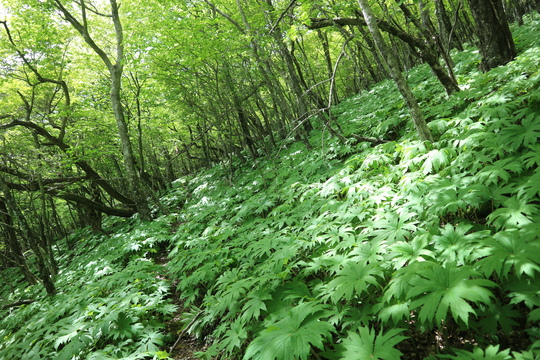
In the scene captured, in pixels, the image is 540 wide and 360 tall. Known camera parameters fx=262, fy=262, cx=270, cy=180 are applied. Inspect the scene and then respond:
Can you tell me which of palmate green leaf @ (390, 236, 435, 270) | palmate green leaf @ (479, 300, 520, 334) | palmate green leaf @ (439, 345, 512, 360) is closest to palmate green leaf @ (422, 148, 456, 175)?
palmate green leaf @ (390, 236, 435, 270)

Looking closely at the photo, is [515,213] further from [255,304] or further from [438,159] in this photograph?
[255,304]

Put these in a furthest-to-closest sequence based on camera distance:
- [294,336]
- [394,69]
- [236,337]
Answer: [394,69] < [236,337] < [294,336]

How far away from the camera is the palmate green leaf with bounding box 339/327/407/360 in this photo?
183cm

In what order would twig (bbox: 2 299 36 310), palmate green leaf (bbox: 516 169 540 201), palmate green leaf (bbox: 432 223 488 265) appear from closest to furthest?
palmate green leaf (bbox: 432 223 488 265)
palmate green leaf (bbox: 516 169 540 201)
twig (bbox: 2 299 36 310)

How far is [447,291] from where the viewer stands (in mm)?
1872

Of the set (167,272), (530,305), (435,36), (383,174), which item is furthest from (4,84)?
(530,305)

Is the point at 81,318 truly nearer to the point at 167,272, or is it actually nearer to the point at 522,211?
the point at 167,272

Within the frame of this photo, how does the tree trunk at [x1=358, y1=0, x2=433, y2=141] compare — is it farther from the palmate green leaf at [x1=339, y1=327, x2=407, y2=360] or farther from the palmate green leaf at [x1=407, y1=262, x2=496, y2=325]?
the palmate green leaf at [x1=339, y1=327, x2=407, y2=360]

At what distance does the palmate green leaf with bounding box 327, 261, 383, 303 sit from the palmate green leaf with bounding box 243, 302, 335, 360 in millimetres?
205

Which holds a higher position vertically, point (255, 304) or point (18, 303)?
point (18, 303)

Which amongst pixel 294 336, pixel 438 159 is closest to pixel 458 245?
pixel 294 336

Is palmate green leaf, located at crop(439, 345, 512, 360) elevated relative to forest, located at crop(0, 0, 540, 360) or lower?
lower

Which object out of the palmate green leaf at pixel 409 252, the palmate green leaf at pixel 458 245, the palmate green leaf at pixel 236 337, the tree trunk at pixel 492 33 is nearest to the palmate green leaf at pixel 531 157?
the palmate green leaf at pixel 458 245

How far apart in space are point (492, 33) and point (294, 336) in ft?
25.7
